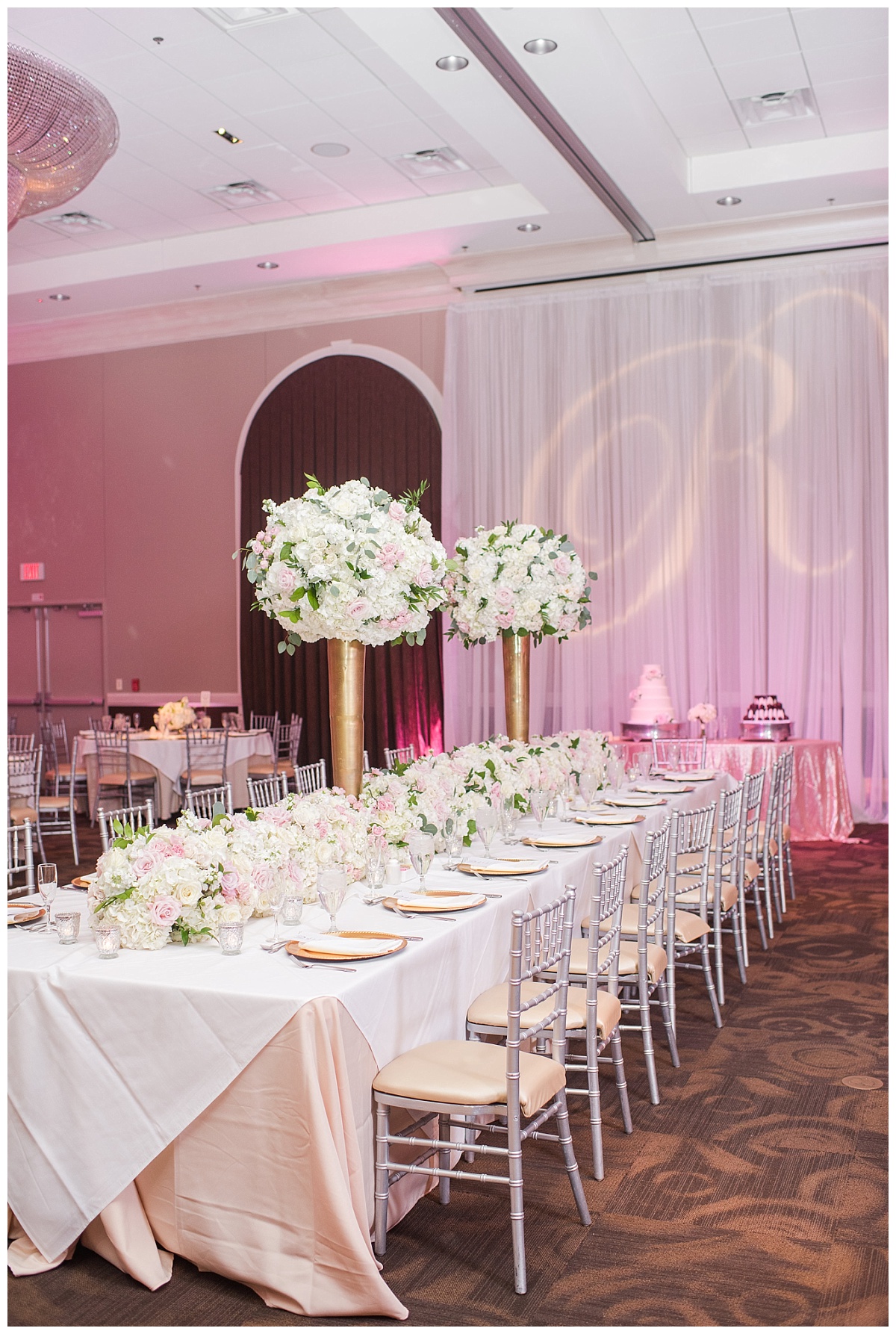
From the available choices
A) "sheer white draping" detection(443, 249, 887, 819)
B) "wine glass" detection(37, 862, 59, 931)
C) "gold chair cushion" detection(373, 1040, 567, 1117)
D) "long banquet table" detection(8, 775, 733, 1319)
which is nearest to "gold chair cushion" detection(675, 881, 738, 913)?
"gold chair cushion" detection(373, 1040, 567, 1117)

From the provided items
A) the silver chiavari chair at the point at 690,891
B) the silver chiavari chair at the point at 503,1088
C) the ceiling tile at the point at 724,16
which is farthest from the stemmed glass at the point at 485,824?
the ceiling tile at the point at 724,16

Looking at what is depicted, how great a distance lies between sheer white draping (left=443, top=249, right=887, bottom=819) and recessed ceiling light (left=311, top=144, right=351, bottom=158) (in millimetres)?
2345

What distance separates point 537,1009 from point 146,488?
33.8 ft

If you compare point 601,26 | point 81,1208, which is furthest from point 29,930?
point 601,26

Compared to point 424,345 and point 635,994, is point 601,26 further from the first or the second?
point 635,994

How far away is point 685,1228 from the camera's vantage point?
314 centimetres

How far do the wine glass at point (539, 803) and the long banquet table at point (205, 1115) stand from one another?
2.12m

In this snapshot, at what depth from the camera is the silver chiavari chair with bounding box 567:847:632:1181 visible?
11.3 feet

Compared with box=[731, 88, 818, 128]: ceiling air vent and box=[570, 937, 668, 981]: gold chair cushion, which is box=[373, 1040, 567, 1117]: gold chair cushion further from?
box=[731, 88, 818, 128]: ceiling air vent

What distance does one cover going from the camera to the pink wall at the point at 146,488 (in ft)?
40.0

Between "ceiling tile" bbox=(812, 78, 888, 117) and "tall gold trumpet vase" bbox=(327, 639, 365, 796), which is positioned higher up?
"ceiling tile" bbox=(812, 78, 888, 117)

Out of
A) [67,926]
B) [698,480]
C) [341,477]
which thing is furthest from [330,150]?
[67,926]

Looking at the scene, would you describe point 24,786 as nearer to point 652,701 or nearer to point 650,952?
point 652,701

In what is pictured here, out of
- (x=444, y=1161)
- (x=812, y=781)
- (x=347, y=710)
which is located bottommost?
(x=444, y=1161)
